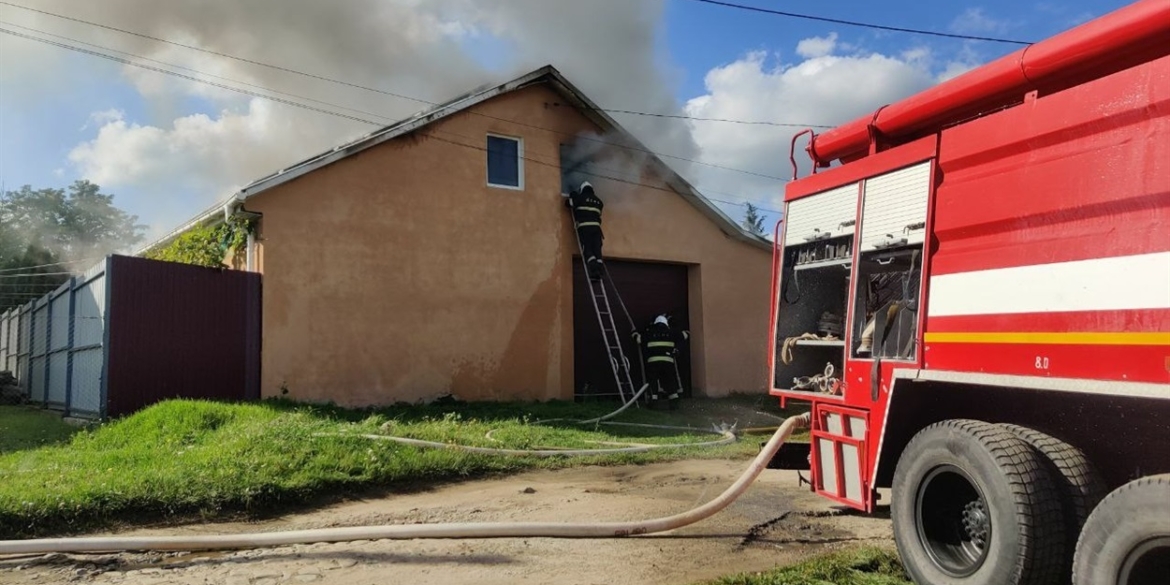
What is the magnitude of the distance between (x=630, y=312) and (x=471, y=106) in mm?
4901

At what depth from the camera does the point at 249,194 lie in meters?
10.8

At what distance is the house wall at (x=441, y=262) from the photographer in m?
11.4


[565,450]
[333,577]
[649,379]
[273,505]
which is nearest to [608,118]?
[649,379]

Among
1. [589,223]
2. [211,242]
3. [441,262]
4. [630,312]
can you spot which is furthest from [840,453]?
[211,242]

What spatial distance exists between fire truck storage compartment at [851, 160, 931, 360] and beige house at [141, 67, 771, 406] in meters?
8.83

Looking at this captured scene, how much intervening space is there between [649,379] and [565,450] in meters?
6.00

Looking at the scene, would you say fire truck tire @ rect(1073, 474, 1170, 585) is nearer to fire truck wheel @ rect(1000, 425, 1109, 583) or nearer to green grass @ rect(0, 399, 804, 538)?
fire truck wheel @ rect(1000, 425, 1109, 583)

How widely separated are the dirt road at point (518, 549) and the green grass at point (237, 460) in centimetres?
32

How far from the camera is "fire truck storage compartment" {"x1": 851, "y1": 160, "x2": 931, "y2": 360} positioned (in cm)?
420

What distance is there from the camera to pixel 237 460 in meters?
6.55

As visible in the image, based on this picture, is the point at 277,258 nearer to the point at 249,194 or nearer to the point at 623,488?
the point at 249,194

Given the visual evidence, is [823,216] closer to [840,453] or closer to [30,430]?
[840,453]

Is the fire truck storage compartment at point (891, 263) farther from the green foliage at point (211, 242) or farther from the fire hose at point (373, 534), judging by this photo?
the green foliage at point (211, 242)

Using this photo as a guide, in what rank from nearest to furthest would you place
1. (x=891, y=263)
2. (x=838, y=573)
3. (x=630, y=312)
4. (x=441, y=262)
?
(x=838, y=573) < (x=891, y=263) < (x=441, y=262) < (x=630, y=312)
